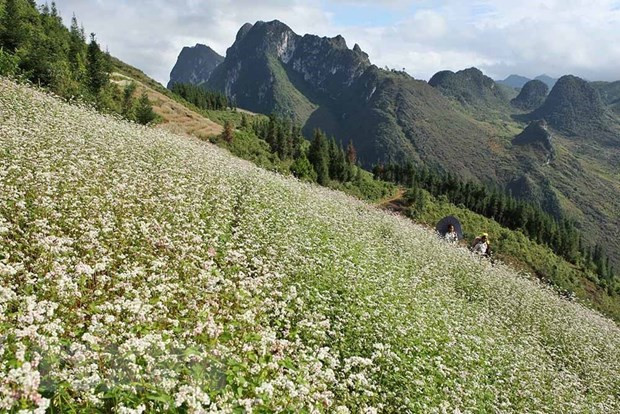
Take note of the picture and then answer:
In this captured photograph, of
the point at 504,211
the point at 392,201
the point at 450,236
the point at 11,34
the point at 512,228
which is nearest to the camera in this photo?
the point at 450,236

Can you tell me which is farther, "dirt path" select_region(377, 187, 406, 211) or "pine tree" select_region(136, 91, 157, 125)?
"dirt path" select_region(377, 187, 406, 211)

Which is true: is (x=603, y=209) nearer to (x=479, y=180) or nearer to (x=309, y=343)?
(x=479, y=180)

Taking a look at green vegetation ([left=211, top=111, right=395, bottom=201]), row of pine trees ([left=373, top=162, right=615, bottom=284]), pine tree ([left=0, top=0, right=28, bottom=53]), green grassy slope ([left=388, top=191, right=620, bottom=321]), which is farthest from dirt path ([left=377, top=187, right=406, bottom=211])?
A: pine tree ([left=0, top=0, right=28, bottom=53])

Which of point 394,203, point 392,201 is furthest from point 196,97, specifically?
point 394,203

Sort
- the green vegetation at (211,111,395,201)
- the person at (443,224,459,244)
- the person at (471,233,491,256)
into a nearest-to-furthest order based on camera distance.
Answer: the person at (471,233,491,256) < the person at (443,224,459,244) < the green vegetation at (211,111,395,201)

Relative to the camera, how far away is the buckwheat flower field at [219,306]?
12.5 feet

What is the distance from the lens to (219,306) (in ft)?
20.2

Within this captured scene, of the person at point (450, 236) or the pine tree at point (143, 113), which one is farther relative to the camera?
the pine tree at point (143, 113)

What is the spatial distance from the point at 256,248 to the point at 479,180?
198 metres

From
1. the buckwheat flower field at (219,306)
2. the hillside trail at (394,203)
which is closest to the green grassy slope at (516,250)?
the hillside trail at (394,203)

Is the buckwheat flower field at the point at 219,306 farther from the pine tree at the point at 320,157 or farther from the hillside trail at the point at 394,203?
the hillside trail at the point at 394,203

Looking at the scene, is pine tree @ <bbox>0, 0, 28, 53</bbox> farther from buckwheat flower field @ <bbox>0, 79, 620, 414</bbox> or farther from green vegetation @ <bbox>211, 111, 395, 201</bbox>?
green vegetation @ <bbox>211, 111, 395, 201</bbox>

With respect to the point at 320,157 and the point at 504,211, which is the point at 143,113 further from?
the point at 504,211

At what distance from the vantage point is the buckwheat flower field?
3.82 meters
